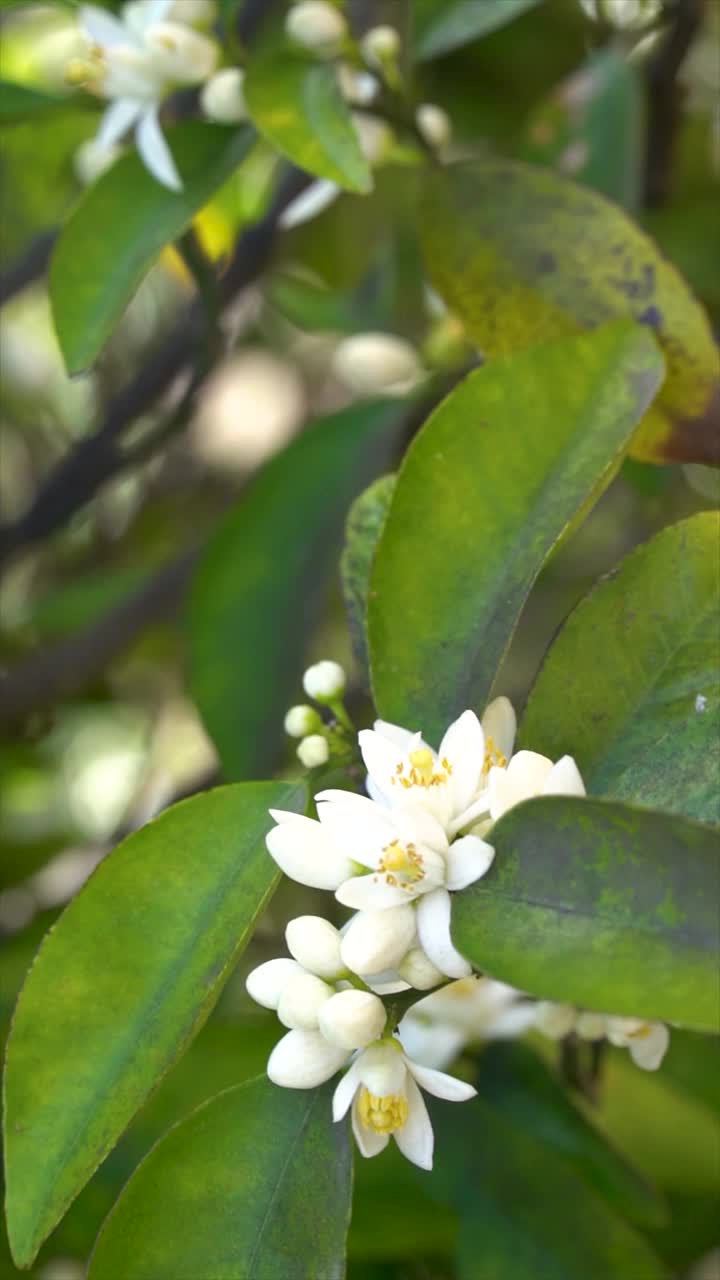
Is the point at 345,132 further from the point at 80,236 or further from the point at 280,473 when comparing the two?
the point at 280,473

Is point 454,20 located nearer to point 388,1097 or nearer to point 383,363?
point 383,363

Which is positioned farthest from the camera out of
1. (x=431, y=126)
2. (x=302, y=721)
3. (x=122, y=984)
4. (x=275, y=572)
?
(x=275, y=572)

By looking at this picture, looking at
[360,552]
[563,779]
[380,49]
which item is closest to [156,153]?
[380,49]

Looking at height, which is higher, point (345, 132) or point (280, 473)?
point (345, 132)

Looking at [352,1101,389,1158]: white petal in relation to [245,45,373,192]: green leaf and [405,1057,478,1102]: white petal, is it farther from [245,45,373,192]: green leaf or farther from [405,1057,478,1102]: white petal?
[245,45,373,192]: green leaf

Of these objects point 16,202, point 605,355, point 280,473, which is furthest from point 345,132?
point 16,202

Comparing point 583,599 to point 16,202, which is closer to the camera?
point 583,599

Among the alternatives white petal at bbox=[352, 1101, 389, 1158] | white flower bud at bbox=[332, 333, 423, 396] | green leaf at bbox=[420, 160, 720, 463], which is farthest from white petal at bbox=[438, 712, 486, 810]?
white flower bud at bbox=[332, 333, 423, 396]
